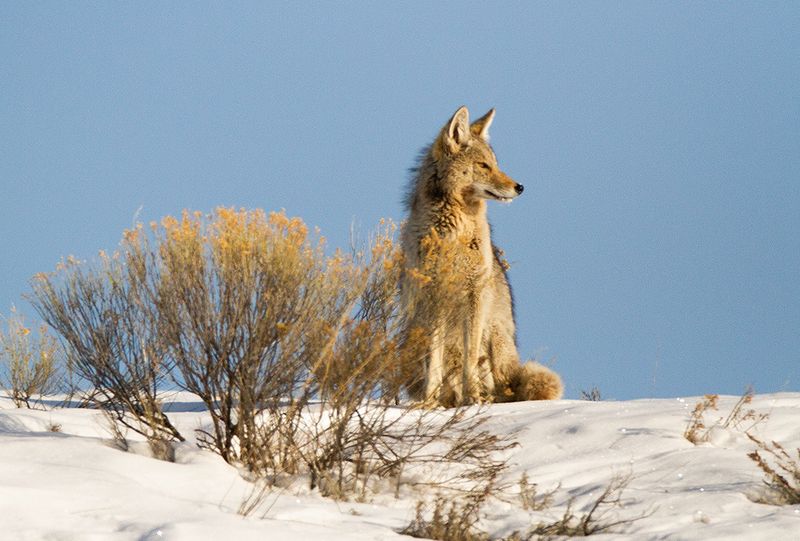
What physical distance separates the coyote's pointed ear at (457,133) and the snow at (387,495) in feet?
8.71

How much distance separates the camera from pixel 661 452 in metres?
7.19

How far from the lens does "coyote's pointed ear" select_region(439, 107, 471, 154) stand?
908 centimetres

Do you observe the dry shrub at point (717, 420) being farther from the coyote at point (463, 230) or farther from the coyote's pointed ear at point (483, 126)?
the coyote's pointed ear at point (483, 126)

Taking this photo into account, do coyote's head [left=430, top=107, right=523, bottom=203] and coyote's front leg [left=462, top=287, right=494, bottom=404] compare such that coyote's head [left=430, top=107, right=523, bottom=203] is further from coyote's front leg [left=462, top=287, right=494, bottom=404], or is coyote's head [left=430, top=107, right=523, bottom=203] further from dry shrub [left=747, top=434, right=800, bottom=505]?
dry shrub [left=747, top=434, right=800, bottom=505]

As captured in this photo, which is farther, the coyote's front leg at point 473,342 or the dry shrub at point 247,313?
the coyote's front leg at point 473,342

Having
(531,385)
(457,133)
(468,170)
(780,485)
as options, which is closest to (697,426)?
(780,485)

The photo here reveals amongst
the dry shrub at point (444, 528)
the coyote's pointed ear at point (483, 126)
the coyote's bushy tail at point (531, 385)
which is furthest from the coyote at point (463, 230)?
the dry shrub at point (444, 528)

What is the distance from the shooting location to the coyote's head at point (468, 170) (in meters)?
9.09

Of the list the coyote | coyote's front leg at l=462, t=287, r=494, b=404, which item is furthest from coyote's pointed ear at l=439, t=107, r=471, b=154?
coyote's front leg at l=462, t=287, r=494, b=404

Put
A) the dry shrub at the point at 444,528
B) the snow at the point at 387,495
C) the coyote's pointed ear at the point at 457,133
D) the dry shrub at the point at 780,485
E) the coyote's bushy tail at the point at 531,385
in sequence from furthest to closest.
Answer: the coyote's bushy tail at the point at 531,385, the coyote's pointed ear at the point at 457,133, the dry shrub at the point at 780,485, the dry shrub at the point at 444,528, the snow at the point at 387,495

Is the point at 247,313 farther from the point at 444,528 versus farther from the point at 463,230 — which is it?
the point at 463,230

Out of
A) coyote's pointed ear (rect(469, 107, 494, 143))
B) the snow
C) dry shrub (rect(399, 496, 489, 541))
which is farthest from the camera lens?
coyote's pointed ear (rect(469, 107, 494, 143))

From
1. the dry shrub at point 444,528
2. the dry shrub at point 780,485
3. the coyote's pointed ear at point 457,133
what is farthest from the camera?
the coyote's pointed ear at point 457,133

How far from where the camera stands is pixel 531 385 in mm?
9891
